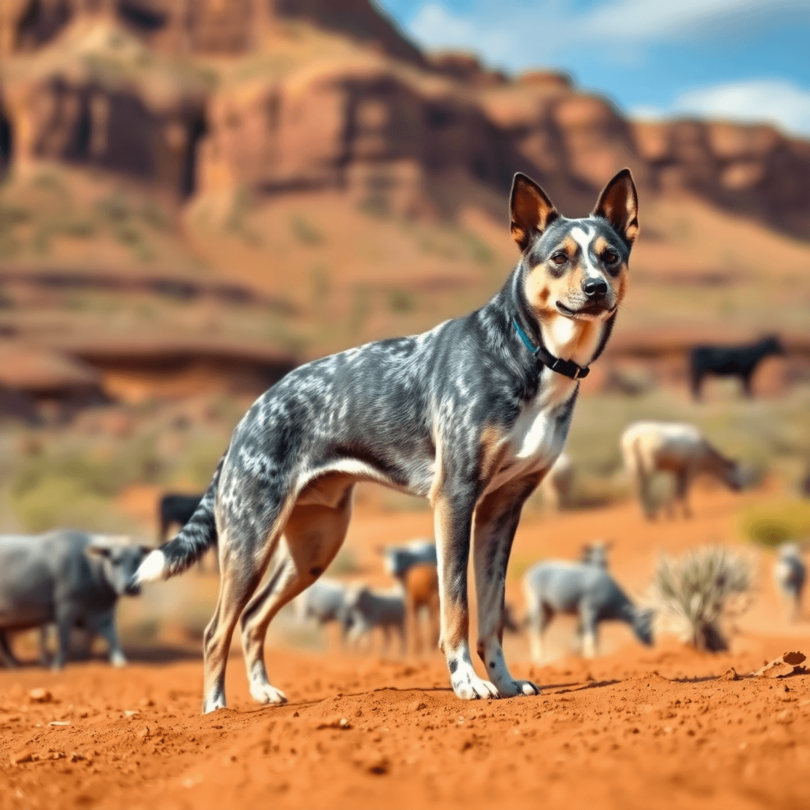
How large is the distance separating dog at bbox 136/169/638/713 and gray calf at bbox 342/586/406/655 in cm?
669

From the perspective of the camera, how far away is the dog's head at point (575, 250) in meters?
5.95

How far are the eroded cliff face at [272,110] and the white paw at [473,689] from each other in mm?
59662

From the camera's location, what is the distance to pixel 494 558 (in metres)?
6.62

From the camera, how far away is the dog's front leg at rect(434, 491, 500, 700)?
6113 mm

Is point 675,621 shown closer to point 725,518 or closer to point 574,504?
point 725,518

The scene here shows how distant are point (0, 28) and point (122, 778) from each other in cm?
7174

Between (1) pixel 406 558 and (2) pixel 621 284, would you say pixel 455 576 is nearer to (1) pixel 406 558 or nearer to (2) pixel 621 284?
(2) pixel 621 284

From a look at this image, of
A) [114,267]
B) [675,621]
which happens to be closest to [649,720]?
[675,621]

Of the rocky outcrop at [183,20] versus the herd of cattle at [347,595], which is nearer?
the herd of cattle at [347,595]

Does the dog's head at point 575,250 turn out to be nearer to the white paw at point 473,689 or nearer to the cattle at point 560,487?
the white paw at point 473,689

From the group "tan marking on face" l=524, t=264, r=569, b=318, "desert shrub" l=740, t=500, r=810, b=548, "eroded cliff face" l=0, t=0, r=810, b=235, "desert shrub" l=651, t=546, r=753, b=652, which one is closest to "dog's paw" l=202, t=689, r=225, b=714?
"tan marking on face" l=524, t=264, r=569, b=318

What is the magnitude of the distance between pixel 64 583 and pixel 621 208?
7.57 meters

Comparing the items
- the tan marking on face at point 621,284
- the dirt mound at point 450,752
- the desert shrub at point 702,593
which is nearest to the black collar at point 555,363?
the tan marking on face at point 621,284

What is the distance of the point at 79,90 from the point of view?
205 ft
